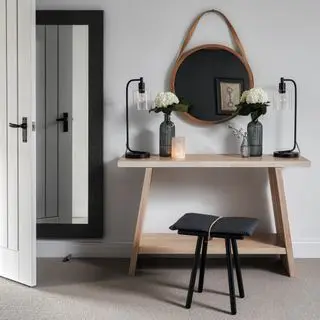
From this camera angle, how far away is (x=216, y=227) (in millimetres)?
2615

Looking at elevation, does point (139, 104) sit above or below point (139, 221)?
above

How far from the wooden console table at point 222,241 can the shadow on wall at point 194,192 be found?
8.8 inches

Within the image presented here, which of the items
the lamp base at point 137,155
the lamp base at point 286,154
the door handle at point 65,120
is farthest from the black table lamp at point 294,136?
the door handle at point 65,120

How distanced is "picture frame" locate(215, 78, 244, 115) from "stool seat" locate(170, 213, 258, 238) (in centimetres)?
99

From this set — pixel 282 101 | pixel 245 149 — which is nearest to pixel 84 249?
pixel 245 149

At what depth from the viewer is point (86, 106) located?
3.52 meters

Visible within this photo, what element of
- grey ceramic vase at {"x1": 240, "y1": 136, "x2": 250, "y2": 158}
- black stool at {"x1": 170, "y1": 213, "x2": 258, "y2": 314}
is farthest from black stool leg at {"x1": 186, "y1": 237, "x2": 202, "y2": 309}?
grey ceramic vase at {"x1": 240, "y1": 136, "x2": 250, "y2": 158}

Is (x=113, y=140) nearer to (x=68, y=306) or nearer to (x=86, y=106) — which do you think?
(x=86, y=106)

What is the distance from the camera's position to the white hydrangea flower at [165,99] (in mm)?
3252

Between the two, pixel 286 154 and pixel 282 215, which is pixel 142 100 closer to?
pixel 286 154

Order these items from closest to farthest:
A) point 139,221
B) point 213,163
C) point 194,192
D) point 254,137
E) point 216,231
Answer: point 216,231 → point 213,163 → point 139,221 → point 254,137 → point 194,192

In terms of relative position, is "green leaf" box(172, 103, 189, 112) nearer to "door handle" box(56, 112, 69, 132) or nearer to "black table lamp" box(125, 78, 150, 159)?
"black table lamp" box(125, 78, 150, 159)

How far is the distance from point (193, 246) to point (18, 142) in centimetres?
123

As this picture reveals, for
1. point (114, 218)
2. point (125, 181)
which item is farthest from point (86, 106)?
point (114, 218)
